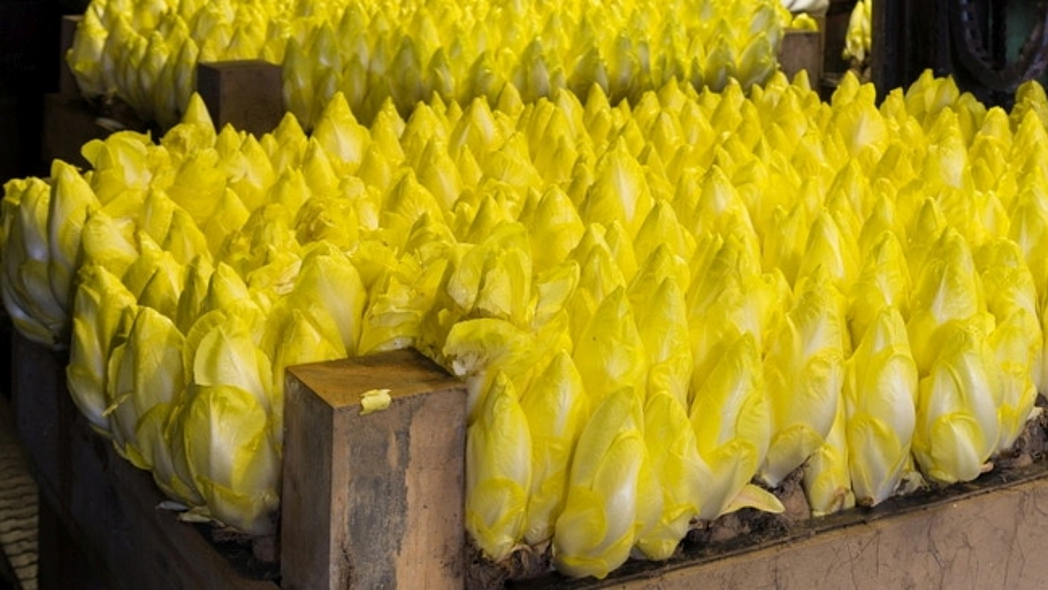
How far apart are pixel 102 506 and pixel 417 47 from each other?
142 cm

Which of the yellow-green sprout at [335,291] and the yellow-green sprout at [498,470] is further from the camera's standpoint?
the yellow-green sprout at [335,291]

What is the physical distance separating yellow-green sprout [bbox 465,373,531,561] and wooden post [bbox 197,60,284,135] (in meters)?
1.58

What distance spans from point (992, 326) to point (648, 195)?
48cm

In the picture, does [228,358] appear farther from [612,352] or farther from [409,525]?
[612,352]

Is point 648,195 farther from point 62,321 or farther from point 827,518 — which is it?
point 62,321

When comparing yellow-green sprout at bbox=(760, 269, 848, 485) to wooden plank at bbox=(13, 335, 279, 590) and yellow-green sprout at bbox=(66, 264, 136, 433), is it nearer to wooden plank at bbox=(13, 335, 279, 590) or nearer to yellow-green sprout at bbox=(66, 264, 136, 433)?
wooden plank at bbox=(13, 335, 279, 590)

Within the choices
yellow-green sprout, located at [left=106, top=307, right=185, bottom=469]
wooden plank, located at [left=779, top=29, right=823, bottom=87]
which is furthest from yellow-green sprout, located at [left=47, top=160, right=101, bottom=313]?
wooden plank, located at [left=779, top=29, right=823, bottom=87]

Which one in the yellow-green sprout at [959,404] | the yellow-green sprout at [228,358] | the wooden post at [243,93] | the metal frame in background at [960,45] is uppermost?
the metal frame in background at [960,45]

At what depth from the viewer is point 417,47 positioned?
113 inches

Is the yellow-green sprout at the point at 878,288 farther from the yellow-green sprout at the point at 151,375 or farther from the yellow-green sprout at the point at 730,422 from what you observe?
the yellow-green sprout at the point at 151,375

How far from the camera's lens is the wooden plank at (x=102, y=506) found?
143 cm

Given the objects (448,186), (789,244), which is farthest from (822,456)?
(448,186)

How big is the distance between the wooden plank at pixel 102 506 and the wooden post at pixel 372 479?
0.12 metres

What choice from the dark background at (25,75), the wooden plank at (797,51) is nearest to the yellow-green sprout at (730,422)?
the wooden plank at (797,51)
